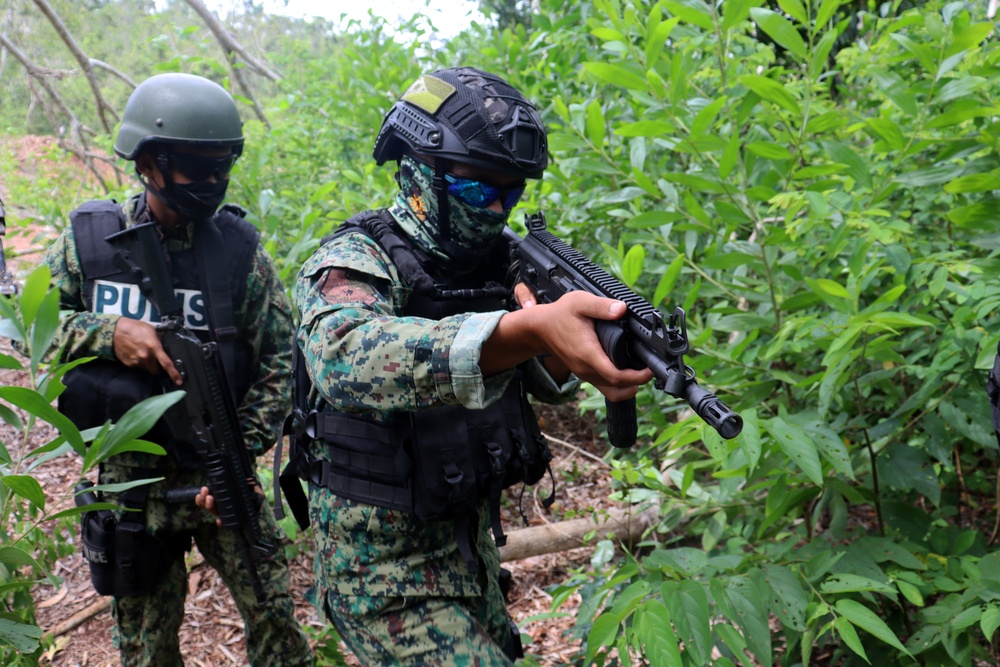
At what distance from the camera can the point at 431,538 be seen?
2.02 meters

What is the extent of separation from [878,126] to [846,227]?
30 centimetres

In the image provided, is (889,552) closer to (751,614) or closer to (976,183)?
(751,614)

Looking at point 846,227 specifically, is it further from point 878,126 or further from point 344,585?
point 344,585

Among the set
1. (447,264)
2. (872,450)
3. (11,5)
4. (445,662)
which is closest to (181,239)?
(447,264)

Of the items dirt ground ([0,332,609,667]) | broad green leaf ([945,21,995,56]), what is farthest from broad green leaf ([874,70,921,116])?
dirt ground ([0,332,609,667])

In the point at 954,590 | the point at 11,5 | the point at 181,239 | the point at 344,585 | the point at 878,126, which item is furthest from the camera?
the point at 11,5

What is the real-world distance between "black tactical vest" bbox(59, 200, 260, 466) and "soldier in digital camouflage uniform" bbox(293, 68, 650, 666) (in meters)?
0.93

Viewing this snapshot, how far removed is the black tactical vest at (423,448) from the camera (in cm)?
193

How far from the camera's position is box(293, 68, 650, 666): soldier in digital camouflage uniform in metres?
1.87

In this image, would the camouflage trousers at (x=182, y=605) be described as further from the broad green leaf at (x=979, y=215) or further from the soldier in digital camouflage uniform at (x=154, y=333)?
the broad green leaf at (x=979, y=215)

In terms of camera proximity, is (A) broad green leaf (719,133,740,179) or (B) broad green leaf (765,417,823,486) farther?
(A) broad green leaf (719,133,740,179)

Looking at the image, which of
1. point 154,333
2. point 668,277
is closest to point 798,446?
point 668,277

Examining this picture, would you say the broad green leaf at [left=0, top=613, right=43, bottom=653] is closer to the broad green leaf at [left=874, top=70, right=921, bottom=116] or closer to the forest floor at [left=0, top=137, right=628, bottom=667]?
the forest floor at [left=0, top=137, right=628, bottom=667]

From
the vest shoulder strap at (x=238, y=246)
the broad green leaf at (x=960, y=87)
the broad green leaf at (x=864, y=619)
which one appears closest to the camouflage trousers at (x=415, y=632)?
the broad green leaf at (x=864, y=619)
